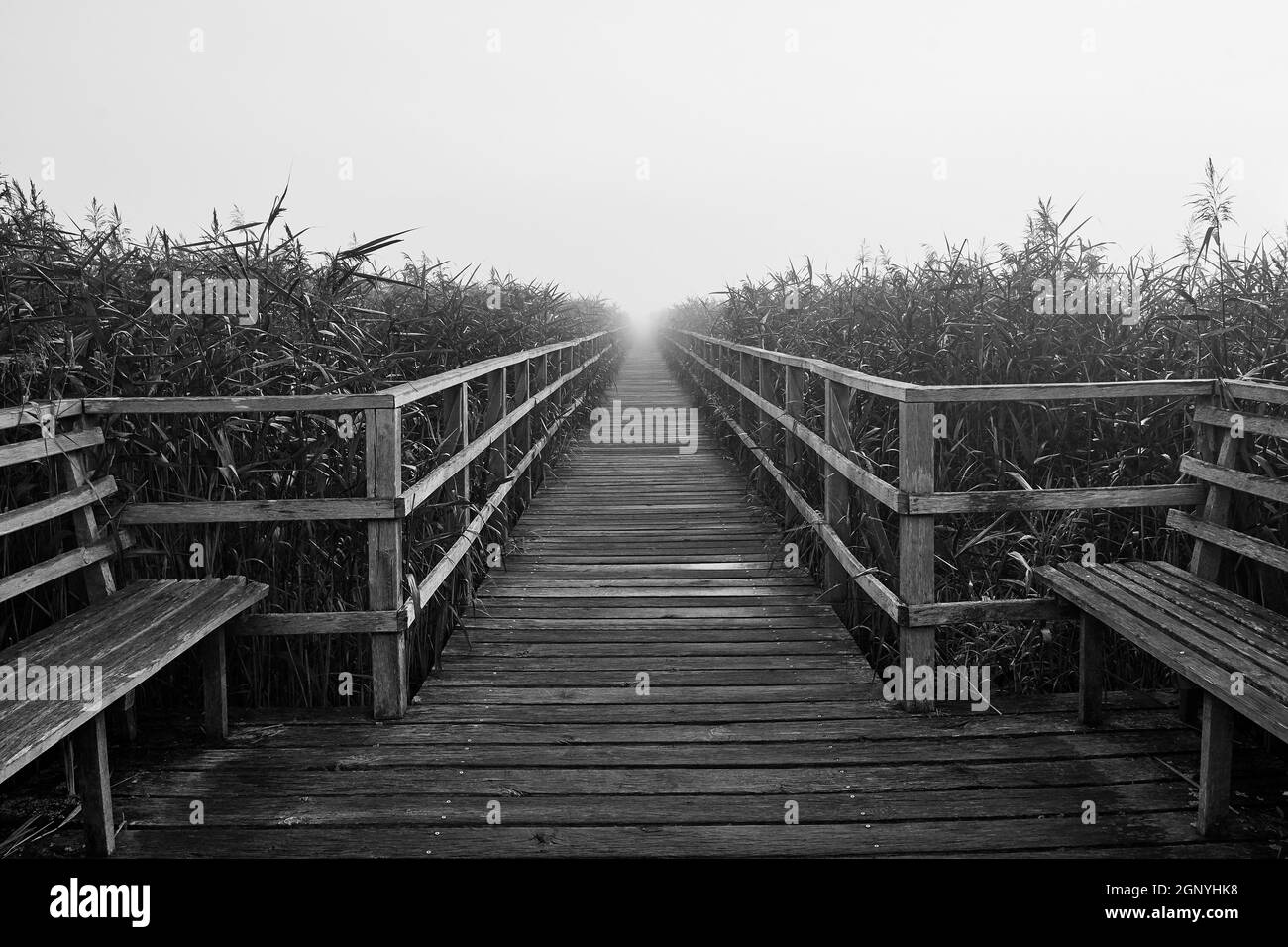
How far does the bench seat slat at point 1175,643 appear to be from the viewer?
7.36ft

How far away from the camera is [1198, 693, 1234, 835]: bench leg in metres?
2.45

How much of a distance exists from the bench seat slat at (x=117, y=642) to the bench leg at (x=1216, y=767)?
2.68 metres

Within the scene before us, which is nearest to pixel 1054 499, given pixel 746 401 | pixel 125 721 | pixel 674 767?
pixel 674 767

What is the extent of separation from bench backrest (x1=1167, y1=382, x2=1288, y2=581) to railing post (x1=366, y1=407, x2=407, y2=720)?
8.82 feet

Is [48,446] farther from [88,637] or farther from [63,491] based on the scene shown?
[88,637]

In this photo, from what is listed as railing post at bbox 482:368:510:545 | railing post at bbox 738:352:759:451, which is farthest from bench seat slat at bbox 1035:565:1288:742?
railing post at bbox 738:352:759:451

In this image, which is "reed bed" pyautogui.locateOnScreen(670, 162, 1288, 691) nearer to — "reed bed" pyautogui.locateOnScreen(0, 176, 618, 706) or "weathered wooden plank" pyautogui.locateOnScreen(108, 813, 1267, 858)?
"weathered wooden plank" pyautogui.locateOnScreen(108, 813, 1267, 858)

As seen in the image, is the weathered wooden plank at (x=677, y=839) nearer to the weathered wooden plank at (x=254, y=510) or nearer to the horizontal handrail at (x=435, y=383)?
the weathered wooden plank at (x=254, y=510)

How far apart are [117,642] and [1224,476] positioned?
3401 mm

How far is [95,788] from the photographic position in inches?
94.5

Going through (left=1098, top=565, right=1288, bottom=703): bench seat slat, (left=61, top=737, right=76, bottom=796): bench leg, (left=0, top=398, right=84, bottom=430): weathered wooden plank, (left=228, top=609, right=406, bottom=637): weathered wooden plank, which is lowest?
(left=61, top=737, right=76, bottom=796): bench leg

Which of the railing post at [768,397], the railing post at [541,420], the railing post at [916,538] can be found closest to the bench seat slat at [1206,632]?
the railing post at [916,538]

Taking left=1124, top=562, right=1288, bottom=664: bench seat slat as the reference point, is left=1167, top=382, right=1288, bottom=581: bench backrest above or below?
above
